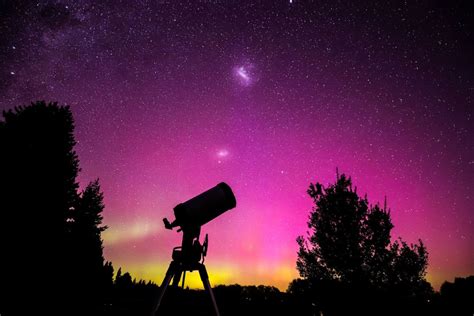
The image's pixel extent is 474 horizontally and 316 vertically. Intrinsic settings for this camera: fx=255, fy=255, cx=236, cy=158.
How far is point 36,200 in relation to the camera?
1094 centimetres

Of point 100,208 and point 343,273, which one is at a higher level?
point 100,208

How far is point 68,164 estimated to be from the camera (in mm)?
12609

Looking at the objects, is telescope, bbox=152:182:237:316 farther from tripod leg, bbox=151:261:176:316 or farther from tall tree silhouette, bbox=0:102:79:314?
tall tree silhouette, bbox=0:102:79:314

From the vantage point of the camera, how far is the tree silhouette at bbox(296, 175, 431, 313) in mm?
15195

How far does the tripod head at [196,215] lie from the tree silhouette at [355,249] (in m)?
12.3

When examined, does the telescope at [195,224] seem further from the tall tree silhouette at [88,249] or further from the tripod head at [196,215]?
the tall tree silhouette at [88,249]

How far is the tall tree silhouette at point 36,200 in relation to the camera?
976cm

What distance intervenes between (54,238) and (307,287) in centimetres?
1077

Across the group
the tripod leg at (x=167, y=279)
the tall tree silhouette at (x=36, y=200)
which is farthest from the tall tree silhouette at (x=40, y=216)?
the tripod leg at (x=167, y=279)

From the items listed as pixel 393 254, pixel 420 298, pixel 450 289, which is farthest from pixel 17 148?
pixel 393 254

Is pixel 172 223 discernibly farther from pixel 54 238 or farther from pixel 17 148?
pixel 17 148

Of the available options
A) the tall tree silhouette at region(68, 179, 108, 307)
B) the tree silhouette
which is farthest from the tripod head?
the tree silhouette

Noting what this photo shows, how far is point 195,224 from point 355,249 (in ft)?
46.0

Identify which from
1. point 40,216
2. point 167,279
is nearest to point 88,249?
point 40,216
